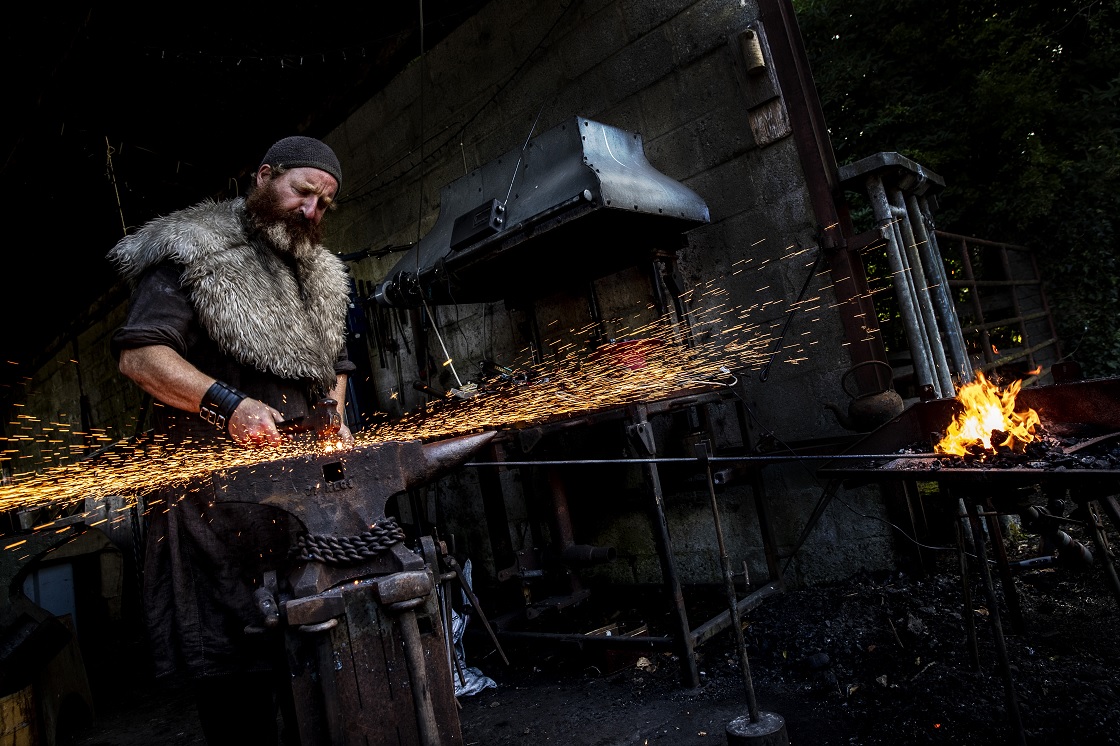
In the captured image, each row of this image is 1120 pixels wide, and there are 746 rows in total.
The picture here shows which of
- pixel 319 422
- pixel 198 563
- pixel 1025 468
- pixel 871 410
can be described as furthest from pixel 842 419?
pixel 198 563

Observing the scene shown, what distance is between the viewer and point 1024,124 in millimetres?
8031

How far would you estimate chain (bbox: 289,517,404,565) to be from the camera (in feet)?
5.37

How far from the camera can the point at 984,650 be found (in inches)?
114

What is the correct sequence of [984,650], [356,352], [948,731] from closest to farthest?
Answer: [948,731] → [984,650] → [356,352]

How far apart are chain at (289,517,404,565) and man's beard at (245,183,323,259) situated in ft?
4.49

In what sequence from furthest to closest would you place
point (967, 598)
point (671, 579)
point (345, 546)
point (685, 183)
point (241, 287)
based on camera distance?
point (685, 183), point (671, 579), point (967, 598), point (241, 287), point (345, 546)

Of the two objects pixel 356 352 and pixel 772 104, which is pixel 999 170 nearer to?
pixel 772 104

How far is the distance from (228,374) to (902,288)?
3854 mm

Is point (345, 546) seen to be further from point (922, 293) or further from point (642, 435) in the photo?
point (922, 293)

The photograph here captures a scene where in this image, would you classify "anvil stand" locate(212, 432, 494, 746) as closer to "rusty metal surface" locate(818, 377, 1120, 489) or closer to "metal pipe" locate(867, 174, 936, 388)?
"rusty metal surface" locate(818, 377, 1120, 489)

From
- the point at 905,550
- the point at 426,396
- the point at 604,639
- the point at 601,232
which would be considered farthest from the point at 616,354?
the point at 426,396

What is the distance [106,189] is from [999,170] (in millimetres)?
12433

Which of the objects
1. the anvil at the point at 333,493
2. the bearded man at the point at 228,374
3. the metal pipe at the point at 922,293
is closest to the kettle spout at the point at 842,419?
the metal pipe at the point at 922,293

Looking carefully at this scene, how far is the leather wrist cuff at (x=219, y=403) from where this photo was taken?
78.7 inches
